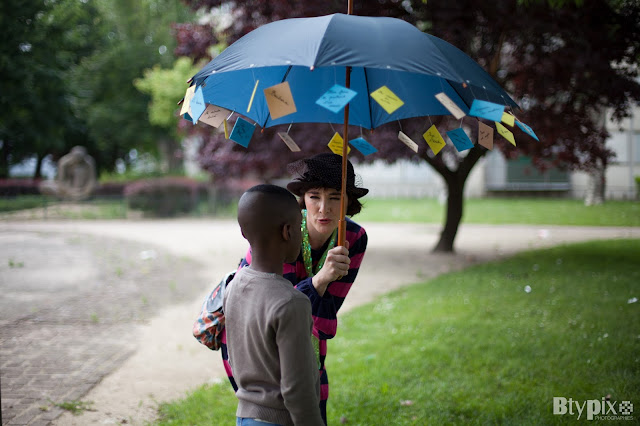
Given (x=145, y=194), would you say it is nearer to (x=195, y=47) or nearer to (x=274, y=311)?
(x=195, y=47)

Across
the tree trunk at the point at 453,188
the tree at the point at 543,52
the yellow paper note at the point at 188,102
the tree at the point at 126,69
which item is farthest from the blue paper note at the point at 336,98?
the tree at the point at 126,69

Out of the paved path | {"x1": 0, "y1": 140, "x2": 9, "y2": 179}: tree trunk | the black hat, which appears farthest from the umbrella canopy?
{"x1": 0, "y1": 140, "x2": 9, "y2": 179}: tree trunk

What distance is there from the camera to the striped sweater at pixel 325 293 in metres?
2.43

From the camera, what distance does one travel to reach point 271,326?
A: 1886mm

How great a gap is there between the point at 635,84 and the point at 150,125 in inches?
1104

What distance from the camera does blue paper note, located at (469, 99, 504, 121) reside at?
2.37 metres

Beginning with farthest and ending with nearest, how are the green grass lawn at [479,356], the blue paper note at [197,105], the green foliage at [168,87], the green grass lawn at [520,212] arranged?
the green foliage at [168,87] < the green grass lawn at [520,212] < the green grass lawn at [479,356] < the blue paper note at [197,105]

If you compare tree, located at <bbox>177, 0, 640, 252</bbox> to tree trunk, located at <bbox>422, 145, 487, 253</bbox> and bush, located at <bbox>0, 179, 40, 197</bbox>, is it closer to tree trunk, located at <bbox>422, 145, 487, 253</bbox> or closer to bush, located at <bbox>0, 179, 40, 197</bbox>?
tree trunk, located at <bbox>422, 145, 487, 253</bbox>

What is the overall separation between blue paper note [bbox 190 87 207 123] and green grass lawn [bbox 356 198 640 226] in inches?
474

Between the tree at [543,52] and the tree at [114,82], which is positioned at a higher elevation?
the tree at [114,82]

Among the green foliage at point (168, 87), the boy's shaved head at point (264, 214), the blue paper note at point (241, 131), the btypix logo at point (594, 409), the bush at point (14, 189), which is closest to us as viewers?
the boy's shaved head at point (264, 214)

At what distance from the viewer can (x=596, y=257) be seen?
10.0 m

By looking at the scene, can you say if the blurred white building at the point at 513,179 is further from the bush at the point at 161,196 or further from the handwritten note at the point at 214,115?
the handwritten note at the point at 214,115

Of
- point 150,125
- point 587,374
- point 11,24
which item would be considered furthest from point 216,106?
point 150,125
